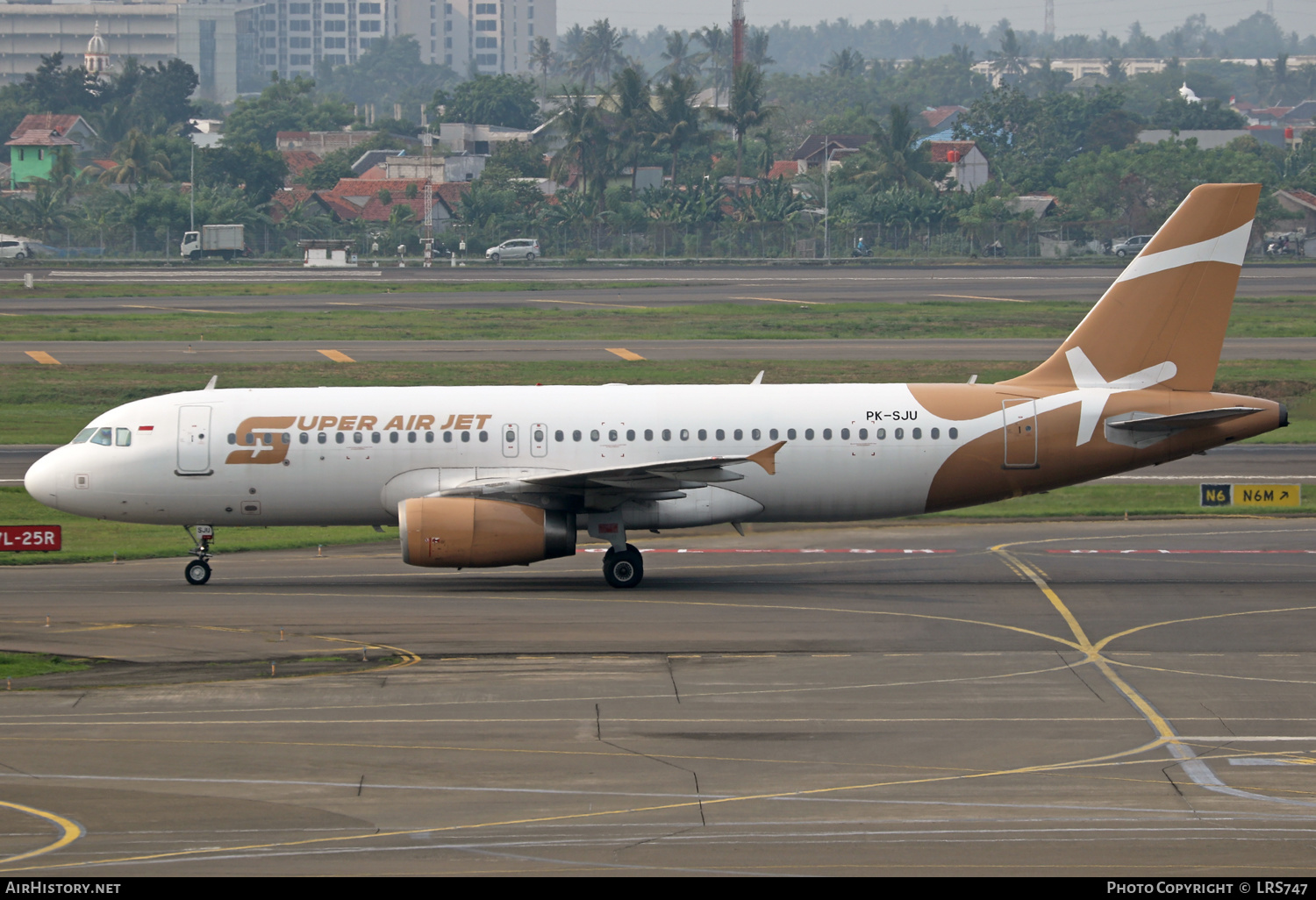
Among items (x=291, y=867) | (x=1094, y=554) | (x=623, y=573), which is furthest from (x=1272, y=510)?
(x=291, y=867)

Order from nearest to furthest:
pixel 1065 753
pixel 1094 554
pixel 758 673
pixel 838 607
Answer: pixel 1065 753 → pixel 758 673 → pixel 838 607 → pixel 1094 554

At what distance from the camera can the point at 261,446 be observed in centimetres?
3478

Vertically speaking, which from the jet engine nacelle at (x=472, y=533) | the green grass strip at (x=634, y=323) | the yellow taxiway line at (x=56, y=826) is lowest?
the yellow taxiway line at (x=56, y=826)

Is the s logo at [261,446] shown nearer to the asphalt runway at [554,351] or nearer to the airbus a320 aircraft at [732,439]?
the airbus a320 aircraft at [732,439]

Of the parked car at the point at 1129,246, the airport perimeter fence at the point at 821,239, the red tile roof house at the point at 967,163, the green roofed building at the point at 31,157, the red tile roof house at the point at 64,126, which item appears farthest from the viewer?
the red tile roof house at the point at 64,126

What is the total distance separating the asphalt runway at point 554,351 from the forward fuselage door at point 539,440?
33509 mm

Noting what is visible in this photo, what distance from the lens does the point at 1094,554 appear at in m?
37.8

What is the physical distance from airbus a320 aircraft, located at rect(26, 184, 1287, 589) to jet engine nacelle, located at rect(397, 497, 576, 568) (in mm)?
1373

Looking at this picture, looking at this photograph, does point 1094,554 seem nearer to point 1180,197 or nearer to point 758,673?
point 758,673

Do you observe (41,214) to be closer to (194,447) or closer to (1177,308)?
(194,447)

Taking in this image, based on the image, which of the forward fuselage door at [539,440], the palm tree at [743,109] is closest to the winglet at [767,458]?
the forward fuselage door at [539,440]

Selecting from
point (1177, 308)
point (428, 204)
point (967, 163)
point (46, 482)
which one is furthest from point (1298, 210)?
point (46, 482)

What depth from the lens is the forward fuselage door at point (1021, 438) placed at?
3450 centimetres

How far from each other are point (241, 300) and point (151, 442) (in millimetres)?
64056
